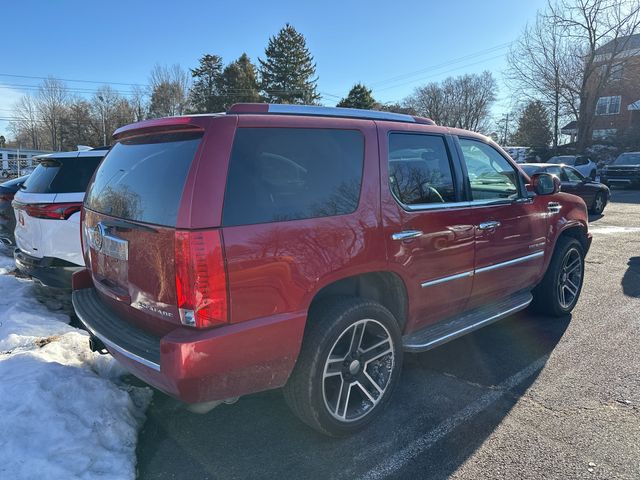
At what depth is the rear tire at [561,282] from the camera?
4828 millimetres

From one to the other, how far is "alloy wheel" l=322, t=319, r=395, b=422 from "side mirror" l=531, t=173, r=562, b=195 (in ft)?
7.89

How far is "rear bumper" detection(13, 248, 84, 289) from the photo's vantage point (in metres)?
4.59

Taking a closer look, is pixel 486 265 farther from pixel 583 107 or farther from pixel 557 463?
pixel 583 107

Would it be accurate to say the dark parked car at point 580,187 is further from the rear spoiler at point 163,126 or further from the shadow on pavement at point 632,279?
the rear spoiler at point 163,126

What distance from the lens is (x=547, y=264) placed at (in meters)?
4.68

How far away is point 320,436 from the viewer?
9.50ft

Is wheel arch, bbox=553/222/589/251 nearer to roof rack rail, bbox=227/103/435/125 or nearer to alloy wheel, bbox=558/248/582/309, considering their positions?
alloy wheel, bbox=558/248/582/309

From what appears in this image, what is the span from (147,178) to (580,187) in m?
14.2

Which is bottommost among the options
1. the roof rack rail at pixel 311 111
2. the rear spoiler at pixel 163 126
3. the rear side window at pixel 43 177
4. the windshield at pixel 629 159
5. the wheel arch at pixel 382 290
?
the wheel arch at pixel 382 290

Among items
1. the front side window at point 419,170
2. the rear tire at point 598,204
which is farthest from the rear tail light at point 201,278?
the rear tire at point 598,204

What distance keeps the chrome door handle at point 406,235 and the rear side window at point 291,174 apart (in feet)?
1.20

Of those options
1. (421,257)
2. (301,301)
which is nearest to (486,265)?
(421,257)

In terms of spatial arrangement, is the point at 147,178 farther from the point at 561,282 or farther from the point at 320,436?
the point at 561,282

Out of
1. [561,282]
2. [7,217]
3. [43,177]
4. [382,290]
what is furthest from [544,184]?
[7,217]
